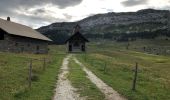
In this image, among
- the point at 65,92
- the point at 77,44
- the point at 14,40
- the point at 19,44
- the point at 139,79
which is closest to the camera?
the point at 65,92

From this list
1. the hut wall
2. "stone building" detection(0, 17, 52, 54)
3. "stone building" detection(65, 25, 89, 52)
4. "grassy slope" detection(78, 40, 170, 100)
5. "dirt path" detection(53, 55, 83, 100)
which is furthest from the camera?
"stone building" detection(65, 25, 89, 52)

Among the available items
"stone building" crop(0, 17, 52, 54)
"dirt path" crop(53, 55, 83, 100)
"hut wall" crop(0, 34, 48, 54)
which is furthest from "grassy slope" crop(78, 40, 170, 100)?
"hut wall" crop(0, 34, 48, 54)

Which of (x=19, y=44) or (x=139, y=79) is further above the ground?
(x=19, y=44)

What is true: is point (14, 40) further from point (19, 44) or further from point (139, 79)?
point (139, 79)

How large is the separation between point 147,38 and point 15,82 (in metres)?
177

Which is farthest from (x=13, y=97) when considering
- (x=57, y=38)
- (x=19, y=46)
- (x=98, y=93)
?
(x=57, y=38)

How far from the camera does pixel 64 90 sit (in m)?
19.3

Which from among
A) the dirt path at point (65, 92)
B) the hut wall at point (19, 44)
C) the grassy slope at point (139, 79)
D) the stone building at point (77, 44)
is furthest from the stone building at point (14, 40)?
the dirt path at point (65, 92)

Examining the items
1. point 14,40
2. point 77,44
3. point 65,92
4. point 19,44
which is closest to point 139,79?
point 65,92

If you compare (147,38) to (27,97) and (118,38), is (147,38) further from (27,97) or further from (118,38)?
(27,97)

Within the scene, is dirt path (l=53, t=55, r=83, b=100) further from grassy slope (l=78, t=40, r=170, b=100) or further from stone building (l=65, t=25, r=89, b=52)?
stone building (l=65, t=25, r=89, b=52)

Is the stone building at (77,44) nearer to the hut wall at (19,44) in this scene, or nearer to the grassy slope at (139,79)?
the hut wall at (19,44)

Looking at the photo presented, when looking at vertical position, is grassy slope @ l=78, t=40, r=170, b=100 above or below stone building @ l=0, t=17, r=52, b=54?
below

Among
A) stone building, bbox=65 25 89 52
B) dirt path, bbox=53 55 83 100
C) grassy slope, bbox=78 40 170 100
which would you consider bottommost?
grassy slope, bbox=78 40 170 100
